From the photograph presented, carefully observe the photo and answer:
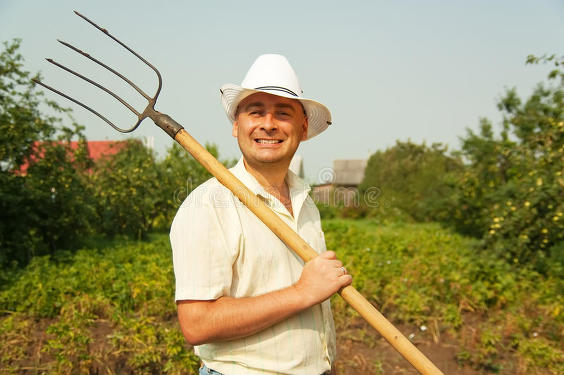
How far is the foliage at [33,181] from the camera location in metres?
5.91

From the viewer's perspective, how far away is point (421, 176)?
1716 cm

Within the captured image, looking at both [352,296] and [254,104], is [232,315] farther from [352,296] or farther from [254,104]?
[254,104]

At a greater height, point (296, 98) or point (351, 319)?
point (296, 98)

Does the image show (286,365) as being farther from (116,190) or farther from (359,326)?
(116,190)

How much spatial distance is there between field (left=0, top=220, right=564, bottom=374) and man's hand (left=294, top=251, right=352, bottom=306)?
2.02 m

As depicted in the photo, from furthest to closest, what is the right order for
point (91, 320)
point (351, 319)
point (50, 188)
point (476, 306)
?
point (50, 188), point (476, 306), point (351, 319), point (91, 320)

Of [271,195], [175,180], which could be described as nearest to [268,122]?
[271,195]

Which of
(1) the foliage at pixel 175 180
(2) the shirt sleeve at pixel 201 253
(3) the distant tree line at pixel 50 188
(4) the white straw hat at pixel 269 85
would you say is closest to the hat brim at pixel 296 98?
(4) the white straw hat at pixel 269 85

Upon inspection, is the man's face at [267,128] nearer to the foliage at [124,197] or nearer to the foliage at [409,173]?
the foliage at [124,197]

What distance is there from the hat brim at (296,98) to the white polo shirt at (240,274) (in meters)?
0.38

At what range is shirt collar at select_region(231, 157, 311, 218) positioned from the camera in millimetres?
1628

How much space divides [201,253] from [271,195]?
418 millimetres

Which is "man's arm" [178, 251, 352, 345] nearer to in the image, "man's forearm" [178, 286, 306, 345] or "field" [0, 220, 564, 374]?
"man's forearm" [178, 286, 306, 345]

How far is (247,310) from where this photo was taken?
1.31m
